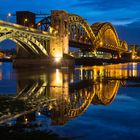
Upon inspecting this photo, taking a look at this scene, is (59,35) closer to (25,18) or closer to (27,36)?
(25,18)

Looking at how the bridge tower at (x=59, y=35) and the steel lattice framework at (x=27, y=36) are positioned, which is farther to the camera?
the bridge tower at (x=59, y=35)

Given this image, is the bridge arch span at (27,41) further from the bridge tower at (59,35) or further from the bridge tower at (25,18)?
the bridge tower at (25,18)

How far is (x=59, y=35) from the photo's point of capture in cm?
11562

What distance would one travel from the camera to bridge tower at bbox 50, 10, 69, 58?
364 ft

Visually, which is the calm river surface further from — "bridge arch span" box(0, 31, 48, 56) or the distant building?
the distant building

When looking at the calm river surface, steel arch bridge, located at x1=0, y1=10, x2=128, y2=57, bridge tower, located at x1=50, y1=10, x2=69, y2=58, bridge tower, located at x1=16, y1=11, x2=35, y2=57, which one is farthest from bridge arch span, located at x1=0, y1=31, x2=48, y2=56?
the calm river surface

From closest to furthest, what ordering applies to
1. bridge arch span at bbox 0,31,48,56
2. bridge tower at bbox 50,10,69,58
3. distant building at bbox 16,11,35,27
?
1. bridge arch span at bbox 0,31,48,56
2. bridge tower at bbox 50,10,69,58
3. distant building at bbox 16,11,35,27

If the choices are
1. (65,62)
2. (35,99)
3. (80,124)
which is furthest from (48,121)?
(65,62)

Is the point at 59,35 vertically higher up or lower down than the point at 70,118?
higher up

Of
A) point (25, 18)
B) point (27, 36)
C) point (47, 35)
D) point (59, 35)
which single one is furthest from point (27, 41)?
point (25, 18)

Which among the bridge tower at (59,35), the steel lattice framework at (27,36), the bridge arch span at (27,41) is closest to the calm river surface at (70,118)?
the steel lattice framework at (27,36)

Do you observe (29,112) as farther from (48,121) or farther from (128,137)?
(128,137)

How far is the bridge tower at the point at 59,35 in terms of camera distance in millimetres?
111000

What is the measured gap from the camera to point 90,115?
898 inches
